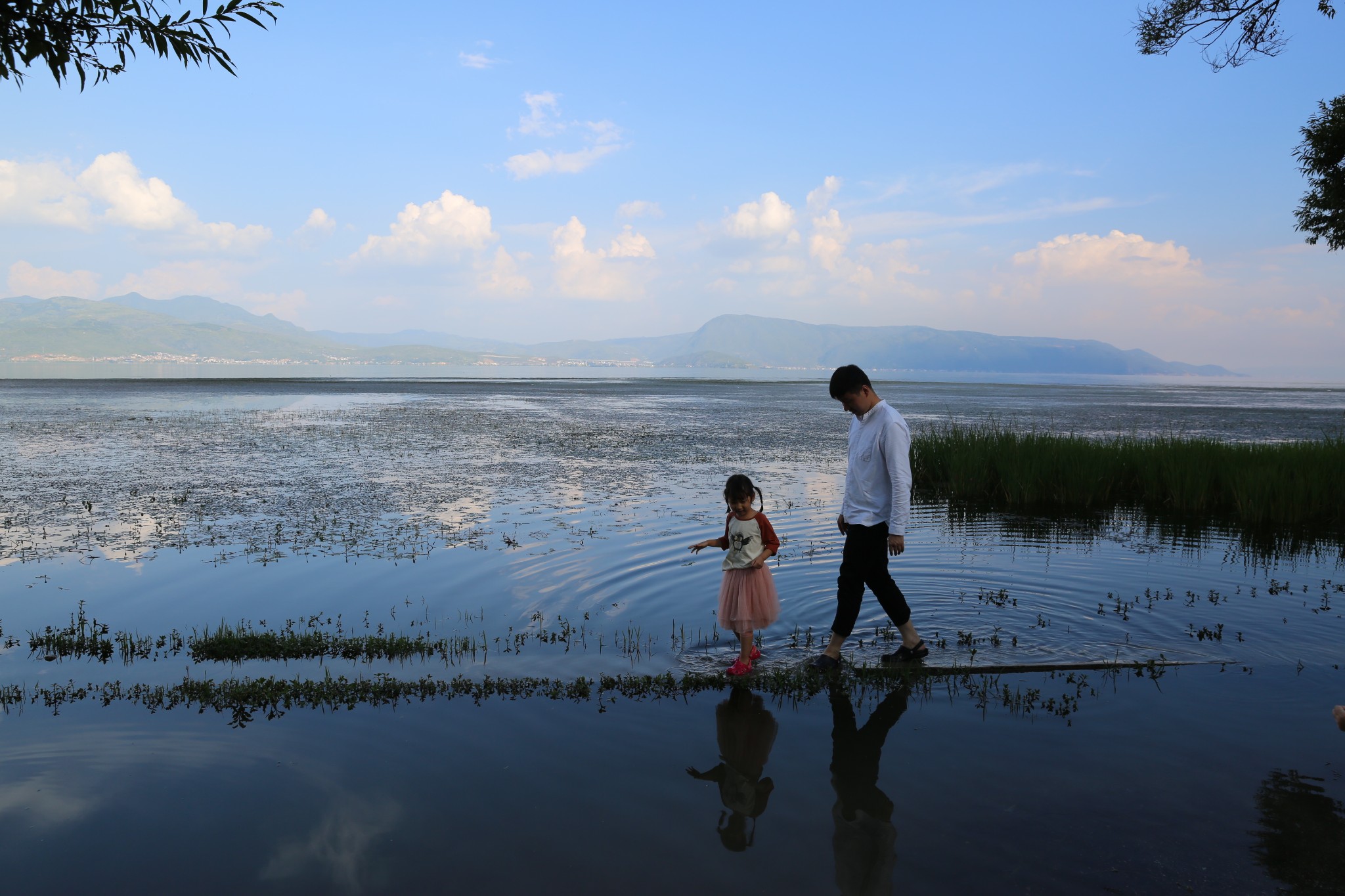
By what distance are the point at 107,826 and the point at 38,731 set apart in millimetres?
1741

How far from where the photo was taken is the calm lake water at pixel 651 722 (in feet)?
13.4

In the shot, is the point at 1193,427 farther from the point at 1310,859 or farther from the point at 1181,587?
the point at 1310,859

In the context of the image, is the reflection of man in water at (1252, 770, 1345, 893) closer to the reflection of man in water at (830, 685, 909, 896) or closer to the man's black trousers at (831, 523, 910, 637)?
the reflection of man in water at (830, 685, 909, 896)

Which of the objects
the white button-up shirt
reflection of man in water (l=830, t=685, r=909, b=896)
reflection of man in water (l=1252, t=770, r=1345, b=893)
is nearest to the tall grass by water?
the white button-up shirt

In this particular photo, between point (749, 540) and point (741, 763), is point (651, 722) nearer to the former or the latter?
point (741, 763)

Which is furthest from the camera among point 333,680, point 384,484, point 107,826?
point 384,484

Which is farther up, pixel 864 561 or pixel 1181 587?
pixel 864 561

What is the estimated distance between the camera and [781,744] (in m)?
5.44

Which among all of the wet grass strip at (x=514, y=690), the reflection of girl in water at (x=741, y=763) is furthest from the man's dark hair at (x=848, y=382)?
the reflection of girl in water at (x=741, y=763)

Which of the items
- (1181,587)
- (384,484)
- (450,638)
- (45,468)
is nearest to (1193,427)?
(1181,587)

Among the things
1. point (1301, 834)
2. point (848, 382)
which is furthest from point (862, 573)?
point (1301, 834)

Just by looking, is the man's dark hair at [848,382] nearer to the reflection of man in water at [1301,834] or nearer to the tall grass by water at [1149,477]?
the reflection of man in water at [1301,834]

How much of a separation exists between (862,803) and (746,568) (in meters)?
2.50

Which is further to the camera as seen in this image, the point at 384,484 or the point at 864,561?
the point at 384,484
